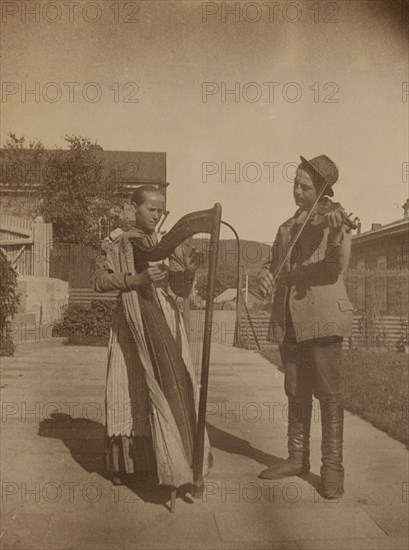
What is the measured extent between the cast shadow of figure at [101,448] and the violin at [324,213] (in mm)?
980

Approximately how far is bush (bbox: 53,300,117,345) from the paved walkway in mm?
75

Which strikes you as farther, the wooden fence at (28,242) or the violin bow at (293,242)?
the wooden fence at (28,242)

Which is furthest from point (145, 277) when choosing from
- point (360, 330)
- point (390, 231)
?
point (360, 330)

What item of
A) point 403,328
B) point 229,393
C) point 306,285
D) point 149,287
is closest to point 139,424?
point 149,287

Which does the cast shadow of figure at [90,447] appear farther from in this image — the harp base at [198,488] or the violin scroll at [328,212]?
the violin scroll at [328,212]

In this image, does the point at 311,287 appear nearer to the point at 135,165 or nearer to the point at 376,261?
the point at 135,165

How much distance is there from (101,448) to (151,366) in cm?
260

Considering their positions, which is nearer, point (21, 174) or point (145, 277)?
point (145, 277)

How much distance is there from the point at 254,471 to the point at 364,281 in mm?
863

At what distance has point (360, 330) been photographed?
3.54 metres

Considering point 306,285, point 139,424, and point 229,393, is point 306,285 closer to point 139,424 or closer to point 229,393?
point 139,424

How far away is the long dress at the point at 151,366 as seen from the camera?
5.75 feet

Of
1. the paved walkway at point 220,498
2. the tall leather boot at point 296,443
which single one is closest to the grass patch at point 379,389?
the paved walkway at point 220,498

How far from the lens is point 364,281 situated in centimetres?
244
